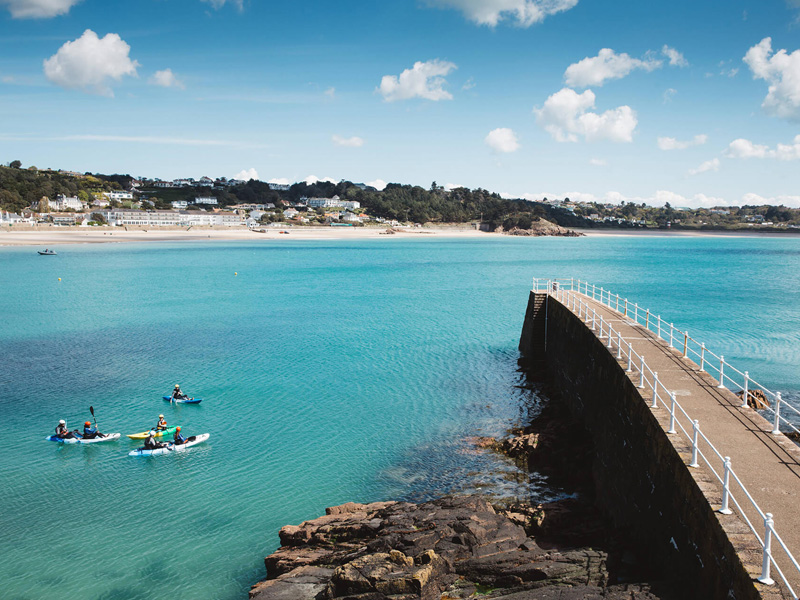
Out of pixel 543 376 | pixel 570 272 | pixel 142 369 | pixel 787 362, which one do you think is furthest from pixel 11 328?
pixel 570 272

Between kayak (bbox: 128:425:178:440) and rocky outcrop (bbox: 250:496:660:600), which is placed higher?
rocky outcrop (bbox: 250:496:660:600)

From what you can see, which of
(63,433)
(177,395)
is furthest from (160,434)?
(177,395)

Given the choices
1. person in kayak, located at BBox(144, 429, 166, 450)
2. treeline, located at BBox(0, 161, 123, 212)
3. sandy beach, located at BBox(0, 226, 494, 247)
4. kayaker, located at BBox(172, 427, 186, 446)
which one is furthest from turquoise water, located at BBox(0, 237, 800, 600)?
treeline, located at BBox(0, 161, 123, 212)

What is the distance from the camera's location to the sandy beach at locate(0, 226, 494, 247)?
12269 centimetres

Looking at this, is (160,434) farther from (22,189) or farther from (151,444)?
(22,189)

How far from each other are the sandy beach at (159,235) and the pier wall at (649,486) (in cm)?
12033

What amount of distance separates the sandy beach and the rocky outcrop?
120907 mm

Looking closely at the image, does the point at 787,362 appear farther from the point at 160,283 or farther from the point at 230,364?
the point at 160,283

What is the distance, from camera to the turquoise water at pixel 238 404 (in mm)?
13891

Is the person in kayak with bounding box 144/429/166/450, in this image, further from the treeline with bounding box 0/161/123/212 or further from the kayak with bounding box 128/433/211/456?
the treeline with bounding box 0/161/123/212

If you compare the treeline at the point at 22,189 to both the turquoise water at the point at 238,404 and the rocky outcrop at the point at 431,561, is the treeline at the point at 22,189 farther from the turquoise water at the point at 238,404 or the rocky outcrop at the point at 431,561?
the rocky outcrop at the point at 431,561

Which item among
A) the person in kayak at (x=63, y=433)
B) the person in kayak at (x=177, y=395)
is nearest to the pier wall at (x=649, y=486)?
the person in kayak at (x=177, y=395)

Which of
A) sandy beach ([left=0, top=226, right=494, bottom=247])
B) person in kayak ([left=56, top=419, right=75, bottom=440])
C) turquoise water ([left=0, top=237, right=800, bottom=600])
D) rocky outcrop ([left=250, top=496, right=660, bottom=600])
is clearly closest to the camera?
rocky outcrop ([left=250, top=496, right=660, bottom=600])

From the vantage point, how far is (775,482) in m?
9.42
